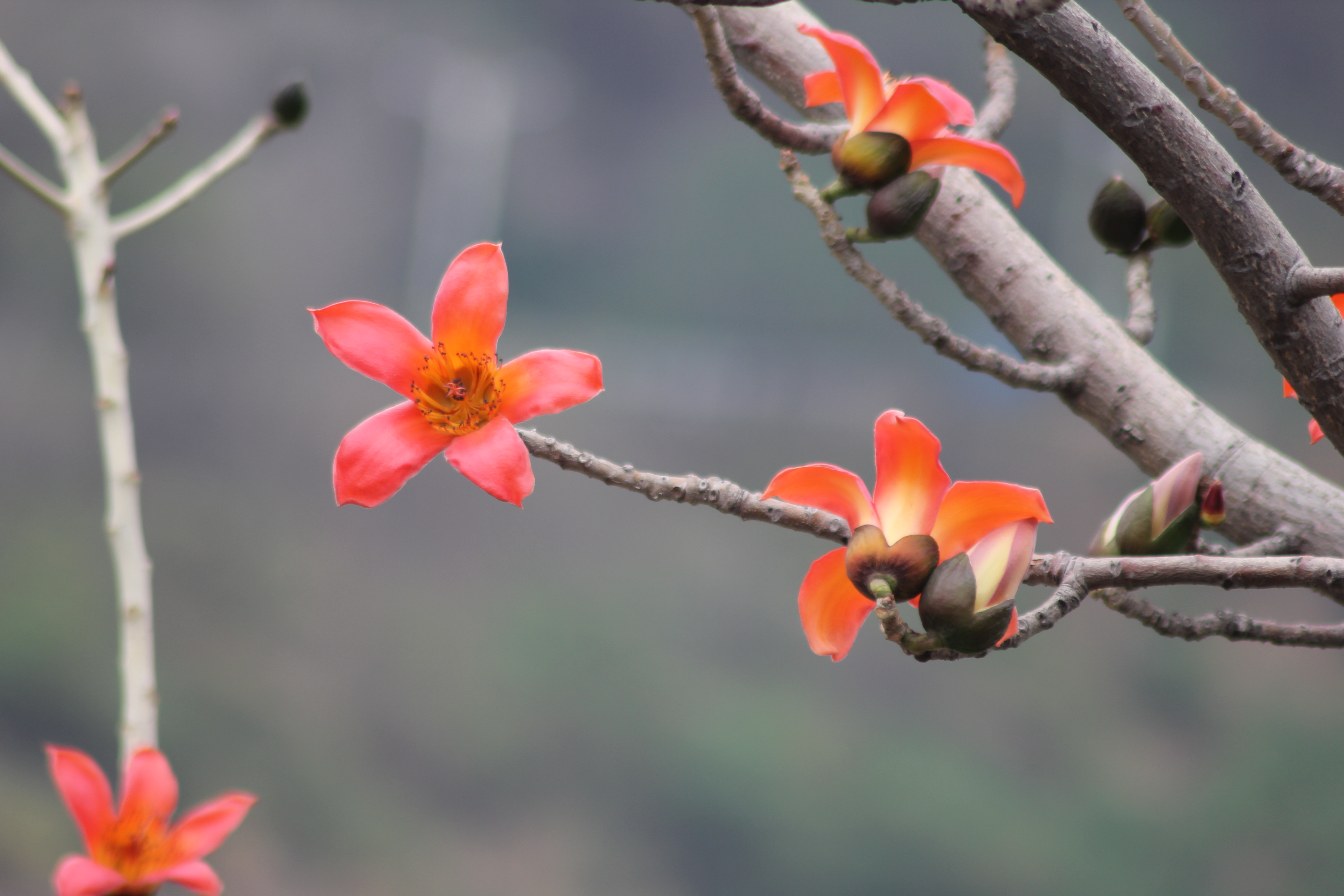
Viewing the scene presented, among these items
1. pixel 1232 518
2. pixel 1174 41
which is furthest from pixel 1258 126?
pixel 1232 518

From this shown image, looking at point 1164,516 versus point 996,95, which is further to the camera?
point 996,95

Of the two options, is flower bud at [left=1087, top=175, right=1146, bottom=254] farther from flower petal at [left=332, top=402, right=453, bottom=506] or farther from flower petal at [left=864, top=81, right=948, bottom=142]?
flower petal at [left=332, top=402, right=453, bottom=506]

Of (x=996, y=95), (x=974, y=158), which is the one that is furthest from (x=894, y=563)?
(x=996, y=95)

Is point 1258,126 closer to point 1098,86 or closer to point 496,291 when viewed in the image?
point 1098,86

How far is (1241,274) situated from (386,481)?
0.20m

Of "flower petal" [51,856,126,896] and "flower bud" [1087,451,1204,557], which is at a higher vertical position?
"flower bud" [1087,451,1204,557]

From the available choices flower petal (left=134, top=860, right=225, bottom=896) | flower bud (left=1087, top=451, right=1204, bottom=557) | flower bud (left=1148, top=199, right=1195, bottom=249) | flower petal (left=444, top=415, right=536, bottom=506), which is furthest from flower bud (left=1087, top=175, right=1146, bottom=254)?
flower petal (left=134, top=860, right=225, bottom=896)

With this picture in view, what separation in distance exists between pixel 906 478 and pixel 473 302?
11cm

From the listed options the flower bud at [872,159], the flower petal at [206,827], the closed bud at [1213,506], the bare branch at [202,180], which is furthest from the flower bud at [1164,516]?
the bare branch at [202,180]

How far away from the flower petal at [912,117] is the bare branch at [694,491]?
0.11m

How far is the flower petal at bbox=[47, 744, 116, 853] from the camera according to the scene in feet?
0.86

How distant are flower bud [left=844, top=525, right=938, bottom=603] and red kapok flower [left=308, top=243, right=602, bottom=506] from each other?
0.22 feet

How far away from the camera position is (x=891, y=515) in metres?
0.23

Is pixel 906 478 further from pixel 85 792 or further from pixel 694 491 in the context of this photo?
pixel 85 792
